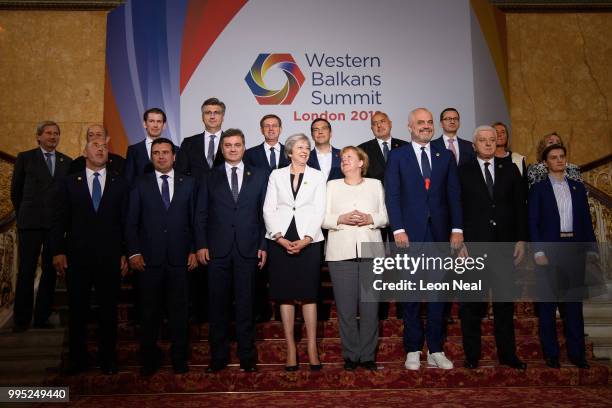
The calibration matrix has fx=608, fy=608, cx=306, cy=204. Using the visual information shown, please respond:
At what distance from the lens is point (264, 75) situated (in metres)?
6.43

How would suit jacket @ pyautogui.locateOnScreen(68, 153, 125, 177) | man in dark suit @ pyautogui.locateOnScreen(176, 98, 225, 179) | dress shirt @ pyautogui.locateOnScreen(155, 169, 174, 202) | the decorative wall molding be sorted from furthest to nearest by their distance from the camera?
the decorative wall molding, man in dark suit @ pyautogui.locateOnScreen(176, 98, 225, 179), suit jacket @ pyautogui.locateOnScreen(68, 153, 125, 177), dress shirt @ pyautogui.locateOnScreen(155, 169, 174, 202)

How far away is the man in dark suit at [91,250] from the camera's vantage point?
3672mm

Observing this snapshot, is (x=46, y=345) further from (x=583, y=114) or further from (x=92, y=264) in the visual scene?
(x=583, y=114)

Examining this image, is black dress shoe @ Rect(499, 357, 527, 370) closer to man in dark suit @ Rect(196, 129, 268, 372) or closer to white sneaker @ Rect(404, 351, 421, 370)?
white sneaker @ Rect(404, 351, 421, 370)

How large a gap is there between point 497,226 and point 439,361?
901 millimetres

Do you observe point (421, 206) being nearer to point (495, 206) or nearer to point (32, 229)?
point (495, 206)

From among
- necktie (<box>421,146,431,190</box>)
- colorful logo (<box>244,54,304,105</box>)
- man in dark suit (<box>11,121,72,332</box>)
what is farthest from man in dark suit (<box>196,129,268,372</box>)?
colorful logo (<box>244,54,304,105</box>)

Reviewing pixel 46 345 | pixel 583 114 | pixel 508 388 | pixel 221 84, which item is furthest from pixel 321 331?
pixel 583 114

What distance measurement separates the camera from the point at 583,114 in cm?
731

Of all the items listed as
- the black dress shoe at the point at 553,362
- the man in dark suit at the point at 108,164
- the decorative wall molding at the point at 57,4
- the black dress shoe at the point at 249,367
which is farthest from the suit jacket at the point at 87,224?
the decorative wall molding at the point at 57,4

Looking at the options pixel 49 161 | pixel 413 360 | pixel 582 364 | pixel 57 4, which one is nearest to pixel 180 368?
pixel 413 360

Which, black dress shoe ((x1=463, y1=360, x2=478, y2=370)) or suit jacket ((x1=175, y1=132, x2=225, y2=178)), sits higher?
suit jacket ((x1=175, y1=132, x2=225, y2=178))

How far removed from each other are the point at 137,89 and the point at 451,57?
3340 millimetres

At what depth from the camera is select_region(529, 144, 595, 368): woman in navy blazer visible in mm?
3781
